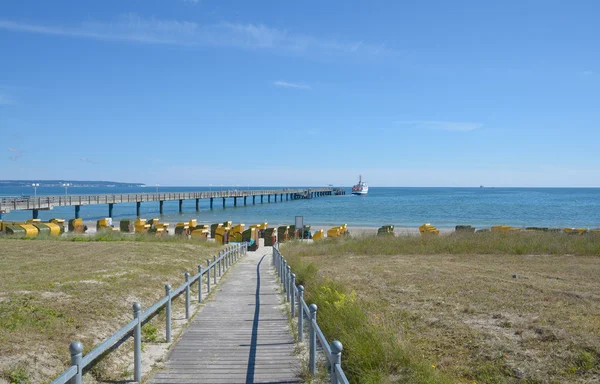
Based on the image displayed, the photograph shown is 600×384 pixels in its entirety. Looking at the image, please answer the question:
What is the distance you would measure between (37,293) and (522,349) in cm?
826

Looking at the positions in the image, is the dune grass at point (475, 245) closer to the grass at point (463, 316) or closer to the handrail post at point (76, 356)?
the grass at point (463, 316)

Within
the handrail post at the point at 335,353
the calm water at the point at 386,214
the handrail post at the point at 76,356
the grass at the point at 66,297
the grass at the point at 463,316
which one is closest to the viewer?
the handrail post at the point at 76,356

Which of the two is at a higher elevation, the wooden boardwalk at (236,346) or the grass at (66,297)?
the grass at (66,297)

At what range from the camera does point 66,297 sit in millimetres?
9469

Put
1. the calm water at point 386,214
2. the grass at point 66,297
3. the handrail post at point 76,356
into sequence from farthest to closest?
the calm water at point 386,214
the grass at point 66,297
the handrail post at point 76,356

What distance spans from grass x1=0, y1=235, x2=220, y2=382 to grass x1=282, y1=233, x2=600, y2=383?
3237 mm

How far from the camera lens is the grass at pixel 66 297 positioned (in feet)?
21.3

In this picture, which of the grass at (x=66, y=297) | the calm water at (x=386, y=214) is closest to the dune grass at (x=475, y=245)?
the grass at (x=66, y=297)

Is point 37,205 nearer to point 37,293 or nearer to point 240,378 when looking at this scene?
point 37,293

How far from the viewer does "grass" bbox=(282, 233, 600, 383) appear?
678 centimetres

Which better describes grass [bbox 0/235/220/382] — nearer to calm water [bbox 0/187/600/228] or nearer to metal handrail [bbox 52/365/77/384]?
metal handrail [bbox 52/365/77/384]

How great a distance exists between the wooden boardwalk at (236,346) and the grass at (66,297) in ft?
2.69

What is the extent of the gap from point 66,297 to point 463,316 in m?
7.36

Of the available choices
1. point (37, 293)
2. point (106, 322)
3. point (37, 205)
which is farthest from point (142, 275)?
point (37, 205)
